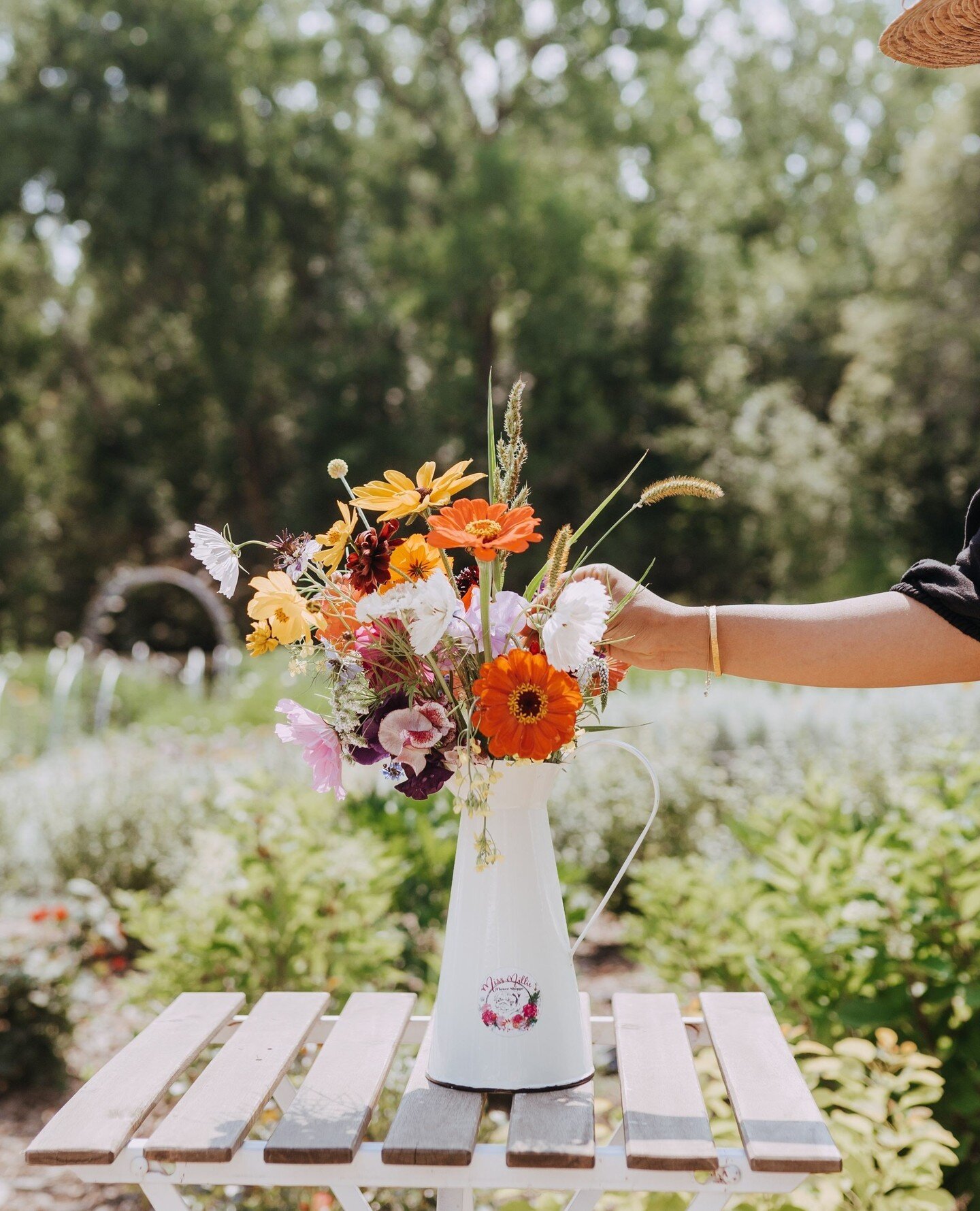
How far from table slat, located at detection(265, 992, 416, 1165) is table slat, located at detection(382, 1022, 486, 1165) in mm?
39

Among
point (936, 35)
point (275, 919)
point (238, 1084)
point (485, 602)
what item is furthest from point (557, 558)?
A: point (275, 919)

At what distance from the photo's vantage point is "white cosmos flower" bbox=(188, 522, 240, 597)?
133 cm

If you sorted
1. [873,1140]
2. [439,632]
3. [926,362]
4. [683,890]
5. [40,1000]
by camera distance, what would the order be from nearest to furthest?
[439,632]
[873,1140]
[683,890]
[40,1000]
[926,362]

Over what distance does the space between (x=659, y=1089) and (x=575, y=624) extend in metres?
0.56

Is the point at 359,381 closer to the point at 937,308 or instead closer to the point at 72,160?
the point at 72,160

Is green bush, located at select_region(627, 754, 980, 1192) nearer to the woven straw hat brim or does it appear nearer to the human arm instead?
the human arm

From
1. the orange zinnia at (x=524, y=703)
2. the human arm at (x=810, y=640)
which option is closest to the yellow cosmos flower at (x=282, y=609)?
the orange zinnia at (x=524, y=703)

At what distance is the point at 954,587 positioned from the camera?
1.45m

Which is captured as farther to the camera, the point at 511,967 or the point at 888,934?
the point at 888,934

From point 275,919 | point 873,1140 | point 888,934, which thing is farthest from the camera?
point 275,919

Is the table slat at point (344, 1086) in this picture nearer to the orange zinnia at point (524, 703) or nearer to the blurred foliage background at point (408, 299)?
the orange zinnia at point (524, 703)

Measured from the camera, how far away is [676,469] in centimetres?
1578

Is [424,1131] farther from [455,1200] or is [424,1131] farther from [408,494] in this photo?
[408,494]

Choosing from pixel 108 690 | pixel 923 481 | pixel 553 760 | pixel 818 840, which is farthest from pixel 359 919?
pixel 923 481
